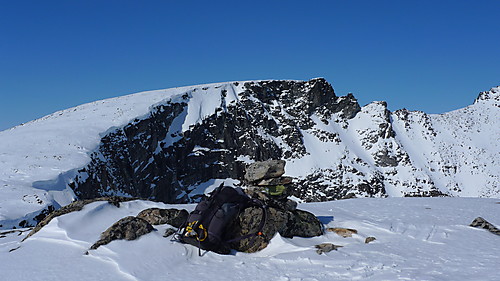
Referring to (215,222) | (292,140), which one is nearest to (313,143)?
(292,140)

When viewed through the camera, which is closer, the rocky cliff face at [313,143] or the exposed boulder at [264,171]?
the exposed boulder at [264,171]

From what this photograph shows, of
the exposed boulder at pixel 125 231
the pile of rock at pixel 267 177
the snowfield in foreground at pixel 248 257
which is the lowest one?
the snowfield in foreground at pixel 248 257

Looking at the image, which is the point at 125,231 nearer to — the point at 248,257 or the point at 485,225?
the point at 248,257

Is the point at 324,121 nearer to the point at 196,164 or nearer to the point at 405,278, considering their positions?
the point at 196,164

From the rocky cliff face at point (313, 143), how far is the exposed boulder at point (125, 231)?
63907 mm

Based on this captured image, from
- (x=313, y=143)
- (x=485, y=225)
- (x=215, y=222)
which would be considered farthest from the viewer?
(x=313, y=143)

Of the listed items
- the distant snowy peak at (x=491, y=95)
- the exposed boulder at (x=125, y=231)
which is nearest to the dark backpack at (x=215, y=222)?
the exposed boulder at (x=125, y=231)

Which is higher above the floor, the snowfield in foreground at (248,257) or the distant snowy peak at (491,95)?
the distant snowy peak at (491,95)

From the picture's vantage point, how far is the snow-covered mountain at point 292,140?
70.7 metres

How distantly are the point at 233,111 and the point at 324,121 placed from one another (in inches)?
1264

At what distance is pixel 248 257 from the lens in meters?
8.77

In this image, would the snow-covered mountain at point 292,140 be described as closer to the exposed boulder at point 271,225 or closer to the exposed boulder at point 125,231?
the exposed boulder at point 125,231

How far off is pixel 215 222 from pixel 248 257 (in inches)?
49.8

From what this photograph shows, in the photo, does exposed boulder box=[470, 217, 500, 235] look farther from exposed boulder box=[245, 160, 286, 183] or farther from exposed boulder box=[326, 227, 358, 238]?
exposed boulder box=[245, 160, 286, 183]
